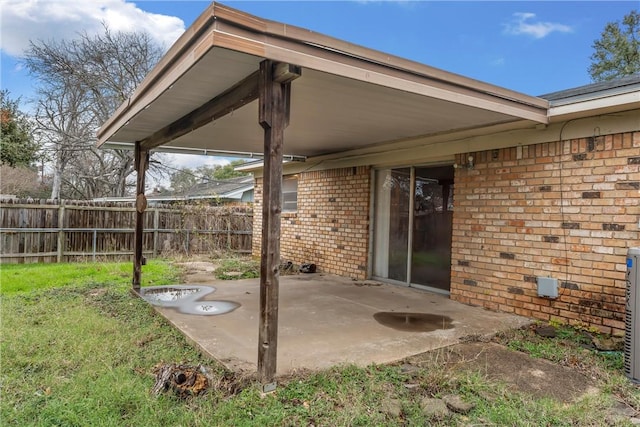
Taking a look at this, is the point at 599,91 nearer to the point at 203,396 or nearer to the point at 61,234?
the point at 203,396

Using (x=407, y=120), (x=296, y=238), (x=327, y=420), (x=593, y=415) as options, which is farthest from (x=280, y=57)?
(x=296, y=238)

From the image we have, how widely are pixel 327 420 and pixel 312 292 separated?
3991 mm

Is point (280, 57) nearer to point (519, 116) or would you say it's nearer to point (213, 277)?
point (519, 116)

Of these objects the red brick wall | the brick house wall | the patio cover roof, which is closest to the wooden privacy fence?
the brick house wall

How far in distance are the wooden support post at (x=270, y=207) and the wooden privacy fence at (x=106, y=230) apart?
9268 mm

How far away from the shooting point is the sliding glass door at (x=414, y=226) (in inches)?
264

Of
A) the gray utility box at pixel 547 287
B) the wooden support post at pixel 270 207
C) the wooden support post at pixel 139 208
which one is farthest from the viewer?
the wooden support post at pixel 139 208

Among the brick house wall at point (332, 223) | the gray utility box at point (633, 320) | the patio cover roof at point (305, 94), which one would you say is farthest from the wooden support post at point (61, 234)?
the gray utility box at point (633, 320)

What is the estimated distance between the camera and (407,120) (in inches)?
206

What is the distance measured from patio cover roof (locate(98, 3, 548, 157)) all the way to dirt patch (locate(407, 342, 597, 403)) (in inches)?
95.1

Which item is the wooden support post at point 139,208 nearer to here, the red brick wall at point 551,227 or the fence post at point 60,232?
the fence post at point 60,232

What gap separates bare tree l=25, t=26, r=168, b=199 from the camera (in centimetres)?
1859

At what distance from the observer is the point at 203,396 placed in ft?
9.82

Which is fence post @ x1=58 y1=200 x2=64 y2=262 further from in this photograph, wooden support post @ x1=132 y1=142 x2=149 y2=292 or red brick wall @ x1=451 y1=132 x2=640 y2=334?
red brick wall @ x1=451 y1=132 x2=640 y2=334
